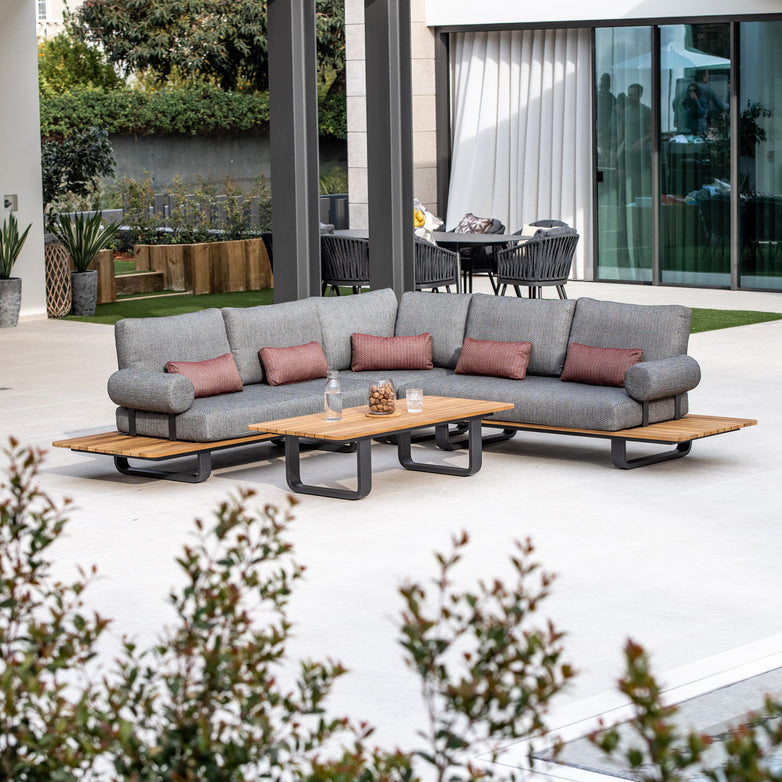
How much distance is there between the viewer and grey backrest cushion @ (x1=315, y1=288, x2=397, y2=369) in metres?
8.72

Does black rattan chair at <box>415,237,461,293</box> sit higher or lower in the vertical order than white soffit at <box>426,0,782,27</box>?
lower

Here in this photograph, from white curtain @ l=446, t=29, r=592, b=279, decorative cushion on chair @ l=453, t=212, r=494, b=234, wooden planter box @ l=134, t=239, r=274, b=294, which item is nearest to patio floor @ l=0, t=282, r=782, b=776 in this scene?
decorative cushion on chair @ l=453, t=212, r=494, b=234

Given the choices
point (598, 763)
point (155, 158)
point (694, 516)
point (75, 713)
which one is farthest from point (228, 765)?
point (155, 158)

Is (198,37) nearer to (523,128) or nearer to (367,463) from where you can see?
(523,128)

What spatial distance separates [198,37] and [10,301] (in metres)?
16.6

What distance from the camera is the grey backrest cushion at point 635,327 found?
7895 millimetres

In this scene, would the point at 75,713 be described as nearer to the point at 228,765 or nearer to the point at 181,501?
the point at 228,765

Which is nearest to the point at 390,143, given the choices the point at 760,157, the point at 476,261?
the point at 476,261

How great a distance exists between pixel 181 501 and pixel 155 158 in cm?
2000

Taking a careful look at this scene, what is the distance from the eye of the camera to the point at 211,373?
7.83m

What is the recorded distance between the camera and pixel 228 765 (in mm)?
2232

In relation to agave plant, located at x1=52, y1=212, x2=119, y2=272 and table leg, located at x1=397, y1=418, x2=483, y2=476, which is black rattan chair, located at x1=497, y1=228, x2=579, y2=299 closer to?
agave plant, located at x1=52, y1=212, x2=119, y2=272

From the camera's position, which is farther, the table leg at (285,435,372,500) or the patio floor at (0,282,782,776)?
the table leg at (285,435,372,500)

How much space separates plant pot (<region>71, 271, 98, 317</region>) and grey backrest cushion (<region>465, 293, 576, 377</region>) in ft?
24.5
